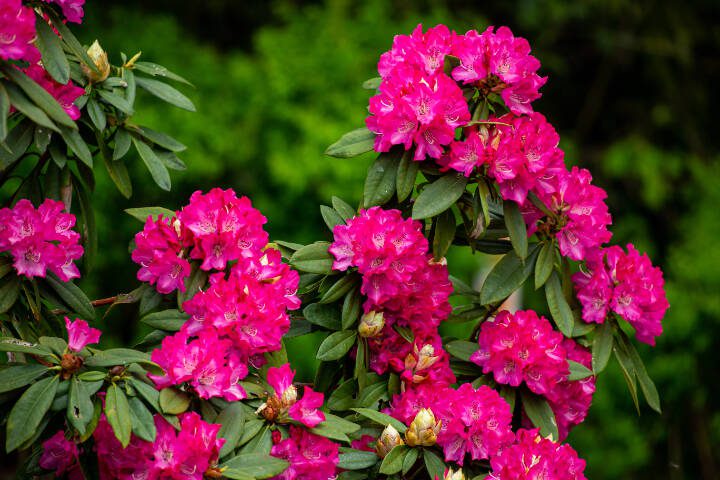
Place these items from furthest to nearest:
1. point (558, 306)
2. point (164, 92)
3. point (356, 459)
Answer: point (164, 92), point (558, 306), point (356, 459)

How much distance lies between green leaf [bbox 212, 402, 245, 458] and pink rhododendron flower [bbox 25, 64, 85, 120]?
54 cm

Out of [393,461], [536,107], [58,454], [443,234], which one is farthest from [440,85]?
[536,107]

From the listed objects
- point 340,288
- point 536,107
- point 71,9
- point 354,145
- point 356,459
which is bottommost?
point 536,107

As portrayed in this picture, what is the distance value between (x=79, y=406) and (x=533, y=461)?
651 mm

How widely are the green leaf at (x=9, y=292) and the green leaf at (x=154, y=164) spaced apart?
29cm

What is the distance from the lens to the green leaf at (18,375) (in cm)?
132

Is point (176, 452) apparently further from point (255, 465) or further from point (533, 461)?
point (533, 461)

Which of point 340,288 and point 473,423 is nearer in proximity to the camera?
point 473,423

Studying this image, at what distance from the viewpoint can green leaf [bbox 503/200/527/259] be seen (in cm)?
149

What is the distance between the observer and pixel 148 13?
4.93m

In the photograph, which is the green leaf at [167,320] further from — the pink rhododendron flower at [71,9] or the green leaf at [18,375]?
the pink rhododendron flower at [71,9]

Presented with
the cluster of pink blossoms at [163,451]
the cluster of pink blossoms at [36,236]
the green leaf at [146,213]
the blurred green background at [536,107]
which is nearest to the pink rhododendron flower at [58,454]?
the cluster of pink blossoms at [163,451]

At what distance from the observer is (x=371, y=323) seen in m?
1.53

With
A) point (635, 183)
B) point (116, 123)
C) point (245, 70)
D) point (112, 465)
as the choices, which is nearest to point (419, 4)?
point (245, 70)
